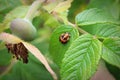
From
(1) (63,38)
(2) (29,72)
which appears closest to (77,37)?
(1) (63,38)

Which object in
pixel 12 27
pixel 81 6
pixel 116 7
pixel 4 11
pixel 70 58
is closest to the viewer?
pixel 70 58

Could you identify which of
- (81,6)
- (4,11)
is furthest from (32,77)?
(81,6)

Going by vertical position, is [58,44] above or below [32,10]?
below

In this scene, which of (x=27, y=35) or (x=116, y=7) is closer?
(x=27, y=35)

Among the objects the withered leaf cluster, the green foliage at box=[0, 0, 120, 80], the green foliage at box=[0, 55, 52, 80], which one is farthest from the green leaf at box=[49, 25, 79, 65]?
the green foliage at box=[0, 55, 52, 80]

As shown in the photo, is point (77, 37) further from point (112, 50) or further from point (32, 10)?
point (32, 10)

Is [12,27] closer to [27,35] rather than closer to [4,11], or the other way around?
[27,35]

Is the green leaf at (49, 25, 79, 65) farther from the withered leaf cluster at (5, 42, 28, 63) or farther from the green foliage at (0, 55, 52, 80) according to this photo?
the green foliage at (0, 55, 52, 80)
